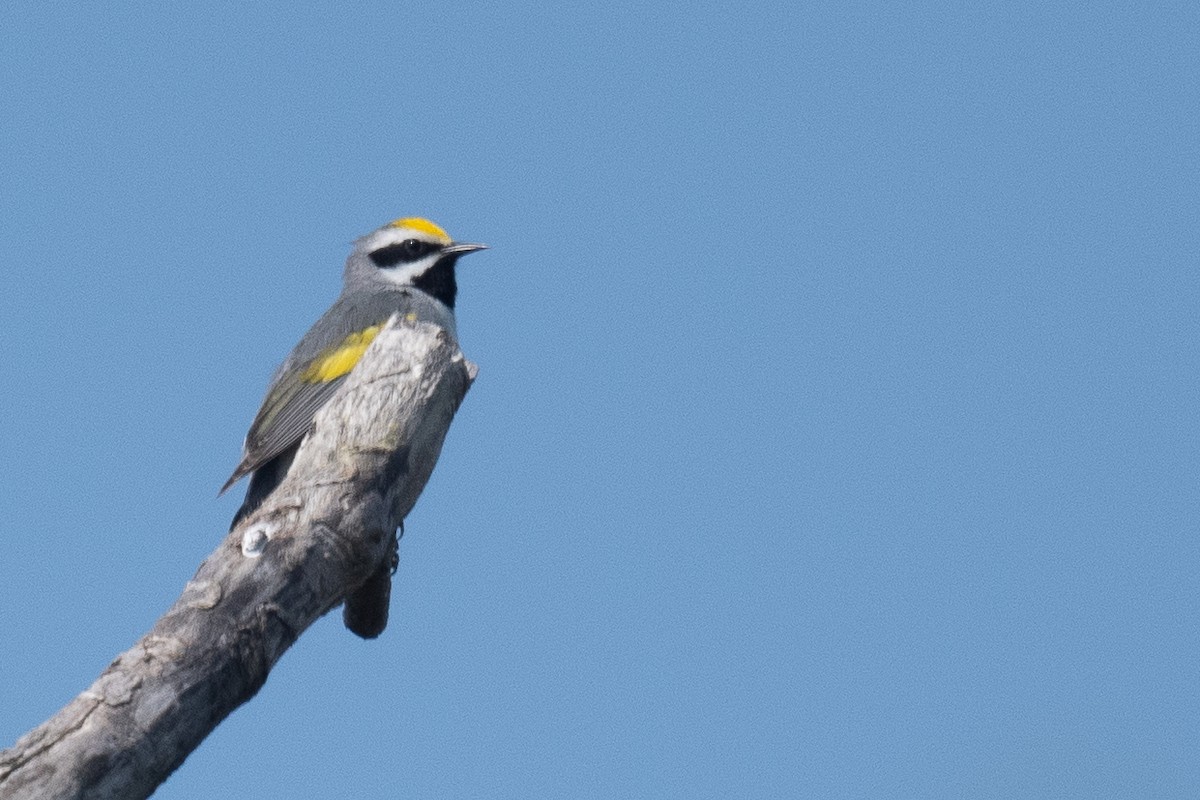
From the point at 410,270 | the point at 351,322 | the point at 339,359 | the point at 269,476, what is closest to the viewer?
the point at 269,476

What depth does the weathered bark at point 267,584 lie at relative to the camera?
227 inches

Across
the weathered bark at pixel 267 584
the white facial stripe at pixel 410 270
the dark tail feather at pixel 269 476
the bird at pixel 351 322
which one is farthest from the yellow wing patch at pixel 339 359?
the weathered bark at pixel 267 584

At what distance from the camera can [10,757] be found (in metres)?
5.63

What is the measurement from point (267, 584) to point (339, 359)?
4.39 meters

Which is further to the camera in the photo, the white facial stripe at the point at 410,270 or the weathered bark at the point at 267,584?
the white facial stripe at the point at 410,270

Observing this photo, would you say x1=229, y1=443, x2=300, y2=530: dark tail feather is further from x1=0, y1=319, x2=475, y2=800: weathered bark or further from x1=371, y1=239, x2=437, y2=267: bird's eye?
x1=371, y1=239, x2=437, y2=267: bird's eye

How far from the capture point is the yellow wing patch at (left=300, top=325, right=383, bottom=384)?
10.8 m

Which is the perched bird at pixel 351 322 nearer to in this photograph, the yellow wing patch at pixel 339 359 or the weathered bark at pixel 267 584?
the yellow wing patch at pixel 339 359

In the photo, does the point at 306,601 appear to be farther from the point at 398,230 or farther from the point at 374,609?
the point at 398,230

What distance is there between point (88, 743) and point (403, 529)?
11.2ft

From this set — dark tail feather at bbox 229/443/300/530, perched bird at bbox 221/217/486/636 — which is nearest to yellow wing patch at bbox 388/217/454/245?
perched bird at bbox 221/217/486/636

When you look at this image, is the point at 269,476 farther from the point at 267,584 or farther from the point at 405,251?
the point at 405,251

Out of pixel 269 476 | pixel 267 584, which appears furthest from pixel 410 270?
pixel 267 584

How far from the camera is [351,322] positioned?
11.6 meters
